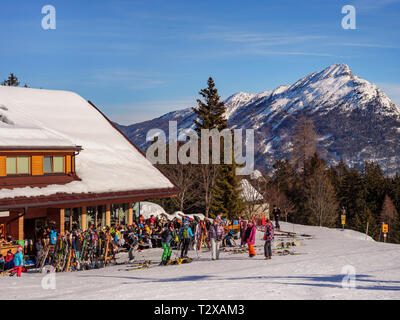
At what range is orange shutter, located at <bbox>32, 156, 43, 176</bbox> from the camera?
25328mm

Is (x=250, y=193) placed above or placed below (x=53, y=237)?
below

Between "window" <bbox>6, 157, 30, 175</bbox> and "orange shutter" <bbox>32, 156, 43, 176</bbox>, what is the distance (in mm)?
248

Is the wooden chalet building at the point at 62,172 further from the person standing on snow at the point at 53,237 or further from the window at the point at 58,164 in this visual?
the person standing on snow at the point at 53,237

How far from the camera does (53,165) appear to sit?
86.5 ft

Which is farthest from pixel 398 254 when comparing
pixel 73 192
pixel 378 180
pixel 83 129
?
pixel 378 180

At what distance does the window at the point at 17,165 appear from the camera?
24.4 meters

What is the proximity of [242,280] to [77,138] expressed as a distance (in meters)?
19.5

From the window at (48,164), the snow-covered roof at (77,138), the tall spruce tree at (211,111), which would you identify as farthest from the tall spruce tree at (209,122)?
the window at (48,164)

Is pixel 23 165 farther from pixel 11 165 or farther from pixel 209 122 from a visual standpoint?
pixel 209 122

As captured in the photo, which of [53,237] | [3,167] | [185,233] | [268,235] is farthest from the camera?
[3,167]

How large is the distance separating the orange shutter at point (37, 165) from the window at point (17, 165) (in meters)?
0.25

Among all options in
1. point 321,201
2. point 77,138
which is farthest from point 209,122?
point 77,138

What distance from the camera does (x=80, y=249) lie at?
2072 cm
